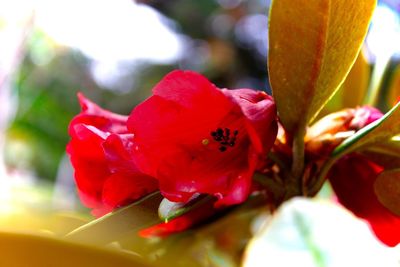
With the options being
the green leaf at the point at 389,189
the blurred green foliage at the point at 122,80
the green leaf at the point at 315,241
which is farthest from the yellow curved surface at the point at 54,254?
the blurred green foliage at the point at 122,80

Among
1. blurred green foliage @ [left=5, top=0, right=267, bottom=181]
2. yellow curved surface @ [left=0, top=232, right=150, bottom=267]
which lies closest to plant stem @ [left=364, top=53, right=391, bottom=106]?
yellow curved surface @ [left=0, top=232, right=150, bottom=267]

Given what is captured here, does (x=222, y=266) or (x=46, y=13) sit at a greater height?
(x=222, y=266)

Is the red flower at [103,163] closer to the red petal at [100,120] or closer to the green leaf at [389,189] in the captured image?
the red petal at [100,120]

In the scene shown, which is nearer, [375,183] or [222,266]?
[375,183]

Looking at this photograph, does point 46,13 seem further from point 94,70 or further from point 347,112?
point 347,112

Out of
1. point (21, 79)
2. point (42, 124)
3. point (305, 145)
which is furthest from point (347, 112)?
point (21, 79)

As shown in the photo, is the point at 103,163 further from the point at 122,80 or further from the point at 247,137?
the point at 122,80
